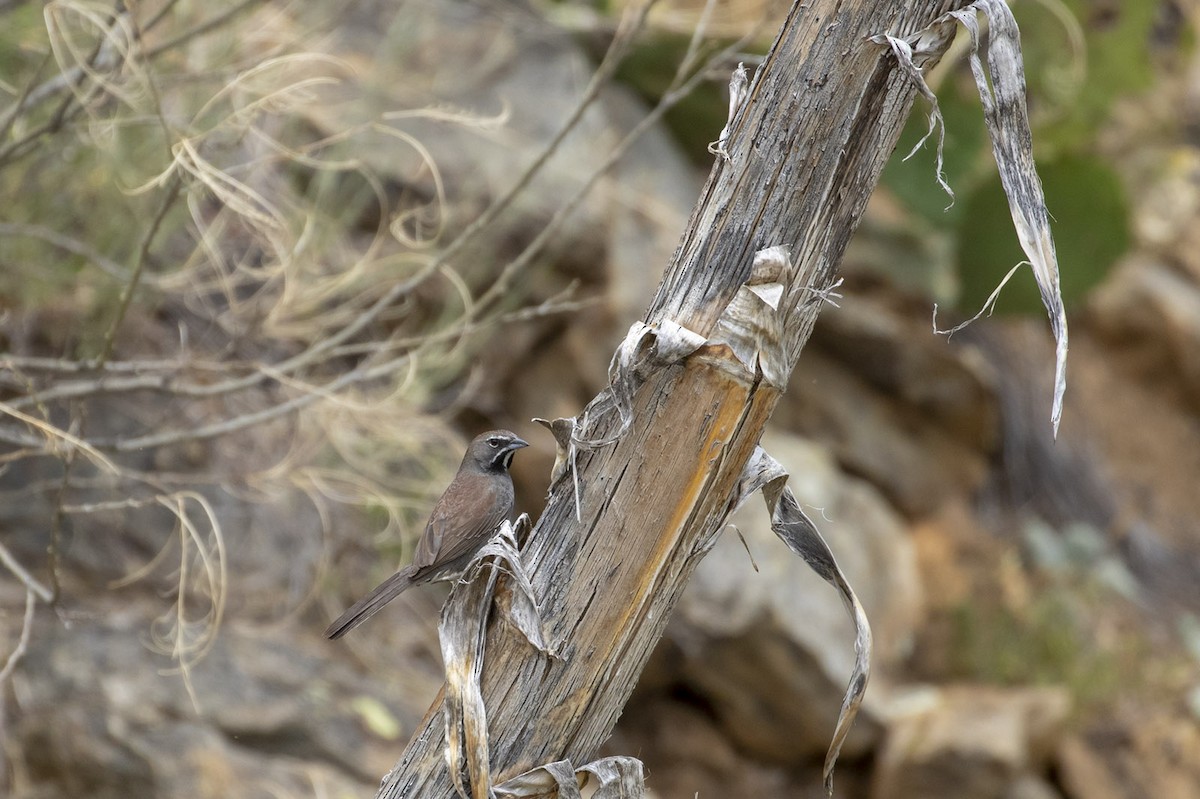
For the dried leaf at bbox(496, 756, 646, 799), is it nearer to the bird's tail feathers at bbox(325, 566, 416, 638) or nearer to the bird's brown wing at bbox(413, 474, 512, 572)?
the bird's tail feathers at bbox(325, 566, 416, 638)

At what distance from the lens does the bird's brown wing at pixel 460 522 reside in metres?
3.72

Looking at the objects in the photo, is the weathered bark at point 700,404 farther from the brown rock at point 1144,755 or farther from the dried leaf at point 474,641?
→ the brown rock at point 1144,755

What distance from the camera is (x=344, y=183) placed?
259 inches

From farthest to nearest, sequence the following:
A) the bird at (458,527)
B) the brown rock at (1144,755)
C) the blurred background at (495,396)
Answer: the brown rock at (1144,755) < the blurred background at (495,396) < the bird at (458,527)

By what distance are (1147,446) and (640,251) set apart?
21.5 ft

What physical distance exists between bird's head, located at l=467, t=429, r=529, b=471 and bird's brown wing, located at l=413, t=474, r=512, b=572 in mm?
171

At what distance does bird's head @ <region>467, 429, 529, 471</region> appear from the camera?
4074mm

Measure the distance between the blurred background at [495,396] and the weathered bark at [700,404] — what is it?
4.29 feet

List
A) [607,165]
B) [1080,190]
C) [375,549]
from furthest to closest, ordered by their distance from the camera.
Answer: [1080,190] < [375,549] < [607,165]

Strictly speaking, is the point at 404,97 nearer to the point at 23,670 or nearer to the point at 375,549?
the point at 375,549

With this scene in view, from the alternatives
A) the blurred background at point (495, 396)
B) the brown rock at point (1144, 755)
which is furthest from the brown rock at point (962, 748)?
the brown rock at point (1144, 755)

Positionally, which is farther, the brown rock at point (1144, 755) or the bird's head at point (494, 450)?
the brown rock at point (1144, 755)

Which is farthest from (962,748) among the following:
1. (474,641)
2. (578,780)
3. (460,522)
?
(474,641)

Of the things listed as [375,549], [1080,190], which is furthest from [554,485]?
[1080,190]
